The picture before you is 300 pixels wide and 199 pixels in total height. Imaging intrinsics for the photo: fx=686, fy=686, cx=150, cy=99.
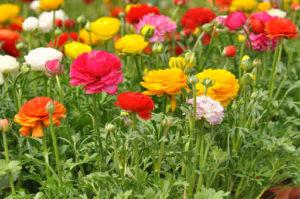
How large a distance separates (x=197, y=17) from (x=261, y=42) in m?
0.55

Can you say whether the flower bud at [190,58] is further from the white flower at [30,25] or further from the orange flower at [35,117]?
the white flower at [30,25]

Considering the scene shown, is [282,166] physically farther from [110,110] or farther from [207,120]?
[110,110]

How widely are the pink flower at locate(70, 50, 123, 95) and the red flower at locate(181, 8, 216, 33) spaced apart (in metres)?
1.34

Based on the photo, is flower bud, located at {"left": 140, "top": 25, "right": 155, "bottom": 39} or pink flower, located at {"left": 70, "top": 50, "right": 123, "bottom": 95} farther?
flower bud, located at {"left": 140, "top": 25, "right": 155, "bottom": 39}

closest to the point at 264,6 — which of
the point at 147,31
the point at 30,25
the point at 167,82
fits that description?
the point at 147,31

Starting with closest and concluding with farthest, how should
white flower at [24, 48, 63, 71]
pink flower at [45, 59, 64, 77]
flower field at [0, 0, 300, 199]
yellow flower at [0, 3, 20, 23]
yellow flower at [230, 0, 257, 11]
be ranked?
flower field at [0, 0, 300, 199] → pink flower at [45, 59, 64, 77] → white flower at [24, 48, 63, 71] → yellow flower at [230, 0, 257, 11] → yellow flower at [0, 3, 20, 23]

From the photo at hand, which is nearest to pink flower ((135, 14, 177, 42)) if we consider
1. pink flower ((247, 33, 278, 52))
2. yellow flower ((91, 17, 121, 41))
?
yellow flower ((91, 17, 121, 41))

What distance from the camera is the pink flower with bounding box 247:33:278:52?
290 cm

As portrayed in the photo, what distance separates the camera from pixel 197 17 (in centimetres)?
339

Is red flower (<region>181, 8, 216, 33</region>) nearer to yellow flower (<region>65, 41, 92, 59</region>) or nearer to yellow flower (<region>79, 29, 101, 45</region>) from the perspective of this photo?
yellow flower (<region>79, 29, 101, 45</region>)

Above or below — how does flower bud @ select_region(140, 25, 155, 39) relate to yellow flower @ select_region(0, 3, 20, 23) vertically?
above

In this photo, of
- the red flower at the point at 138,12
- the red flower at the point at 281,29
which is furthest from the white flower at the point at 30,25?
the red flower at the point at 281,29

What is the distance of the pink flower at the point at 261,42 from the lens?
2902mm

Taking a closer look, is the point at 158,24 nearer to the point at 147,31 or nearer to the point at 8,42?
the point at 147,31
